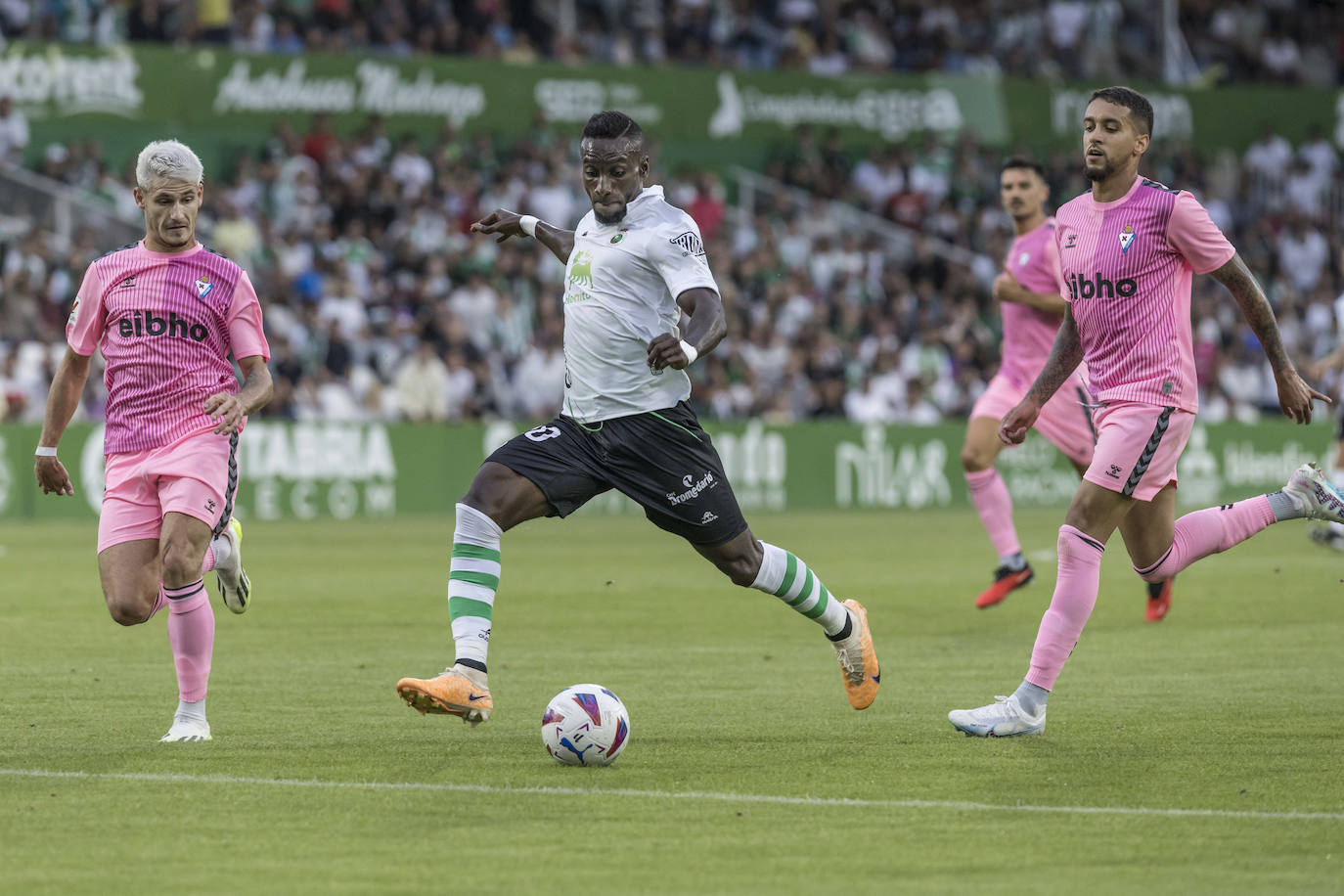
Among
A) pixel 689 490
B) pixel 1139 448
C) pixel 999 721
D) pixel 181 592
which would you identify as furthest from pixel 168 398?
pixel 1139 448

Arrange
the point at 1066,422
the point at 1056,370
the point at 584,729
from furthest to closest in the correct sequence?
1. the point at 1066,422
2. the point at 1056,370
3. the point at 584,729

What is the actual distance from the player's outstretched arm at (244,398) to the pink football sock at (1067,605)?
11.2ft

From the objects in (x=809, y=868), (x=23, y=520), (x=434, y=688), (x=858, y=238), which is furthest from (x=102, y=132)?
(x=809, y=868)

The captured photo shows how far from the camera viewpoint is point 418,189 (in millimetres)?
28891

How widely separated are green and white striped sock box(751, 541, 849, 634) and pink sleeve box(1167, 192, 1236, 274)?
6.99 feet

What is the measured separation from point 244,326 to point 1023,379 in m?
7.00

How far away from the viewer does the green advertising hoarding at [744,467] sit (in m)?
23.6

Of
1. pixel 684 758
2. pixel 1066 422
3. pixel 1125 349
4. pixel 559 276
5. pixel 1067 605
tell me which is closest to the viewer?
pixel 684 758

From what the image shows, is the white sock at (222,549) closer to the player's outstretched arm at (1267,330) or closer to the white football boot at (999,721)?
the white football boot at (999,721)

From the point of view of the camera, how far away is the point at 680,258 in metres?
8.00

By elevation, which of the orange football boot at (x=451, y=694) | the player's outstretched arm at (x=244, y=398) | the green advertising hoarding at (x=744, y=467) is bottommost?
the green advertising hoarding at (x=744, y=467)

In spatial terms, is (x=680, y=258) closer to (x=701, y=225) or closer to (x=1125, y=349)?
(x=1125, y=349)

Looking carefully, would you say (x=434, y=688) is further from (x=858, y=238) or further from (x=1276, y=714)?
(x=858, y=238)

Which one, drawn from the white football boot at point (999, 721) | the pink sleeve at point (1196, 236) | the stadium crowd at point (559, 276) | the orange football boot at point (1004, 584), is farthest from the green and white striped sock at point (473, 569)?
the stadium crowd at point (559, 276)
